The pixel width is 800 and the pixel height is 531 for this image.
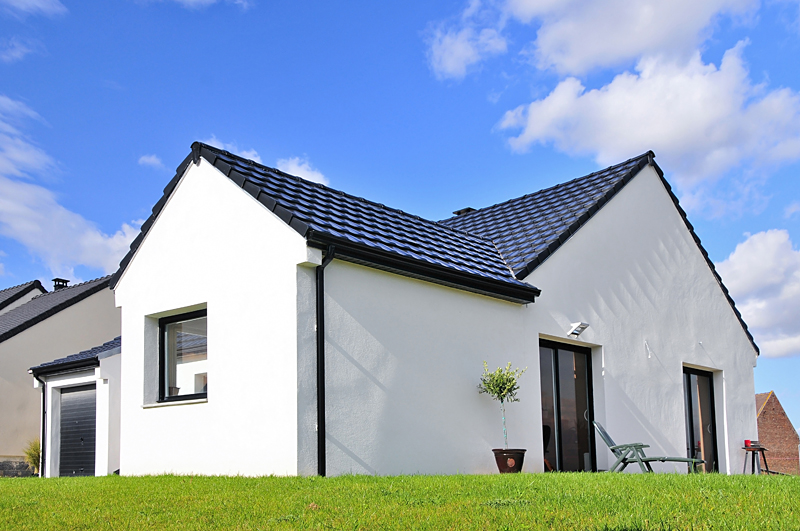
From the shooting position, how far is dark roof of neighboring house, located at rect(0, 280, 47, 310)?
2955 centimetres

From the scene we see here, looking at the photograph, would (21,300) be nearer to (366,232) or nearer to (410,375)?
(366,232)

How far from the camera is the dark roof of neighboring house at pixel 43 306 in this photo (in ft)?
76.8

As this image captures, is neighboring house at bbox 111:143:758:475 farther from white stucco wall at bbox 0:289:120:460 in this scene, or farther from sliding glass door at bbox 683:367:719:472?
white stucco wall at bbox 0:289:120:460

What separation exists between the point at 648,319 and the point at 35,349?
19672mm

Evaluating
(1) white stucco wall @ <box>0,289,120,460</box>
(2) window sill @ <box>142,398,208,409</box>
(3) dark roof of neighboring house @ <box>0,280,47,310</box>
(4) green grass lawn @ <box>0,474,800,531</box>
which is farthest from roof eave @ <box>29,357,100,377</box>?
(3) dark roof of neighboring house @ <box>0,280,47,310</box>

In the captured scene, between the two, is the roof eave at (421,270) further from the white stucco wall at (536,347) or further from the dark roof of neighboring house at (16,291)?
the dark roof of neighboring house at (16,291)

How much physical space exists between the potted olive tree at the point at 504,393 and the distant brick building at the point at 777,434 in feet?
98.5

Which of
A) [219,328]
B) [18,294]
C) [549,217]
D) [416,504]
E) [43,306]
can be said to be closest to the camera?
[416,504]

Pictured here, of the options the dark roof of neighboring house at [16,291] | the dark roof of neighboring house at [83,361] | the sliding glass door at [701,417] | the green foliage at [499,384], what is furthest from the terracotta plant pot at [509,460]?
the dark roof of neighboring house at [16,291]

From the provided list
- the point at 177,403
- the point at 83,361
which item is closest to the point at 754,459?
the point at 177,403

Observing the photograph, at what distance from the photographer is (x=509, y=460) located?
10367mm

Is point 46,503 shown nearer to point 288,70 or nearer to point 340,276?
point 340,276

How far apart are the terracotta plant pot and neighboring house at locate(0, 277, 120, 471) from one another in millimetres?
17382

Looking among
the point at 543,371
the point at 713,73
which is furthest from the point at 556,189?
A: the point at 543,371
